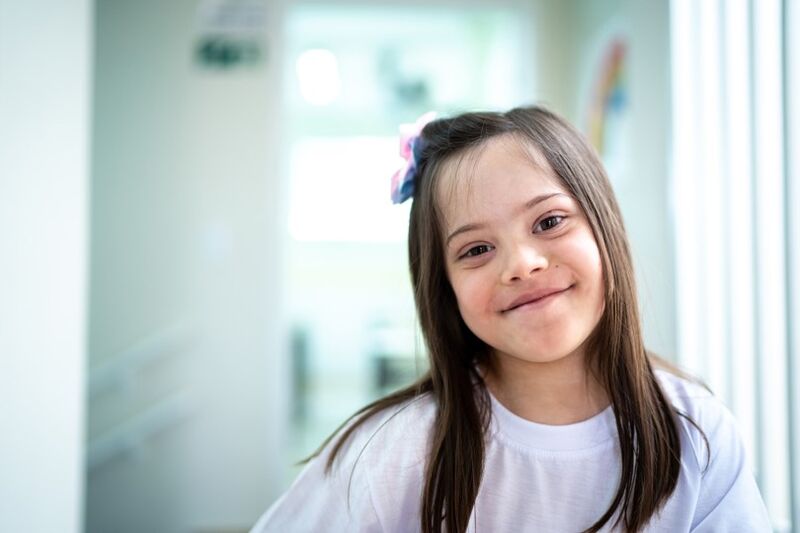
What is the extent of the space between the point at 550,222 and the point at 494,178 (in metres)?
0.10

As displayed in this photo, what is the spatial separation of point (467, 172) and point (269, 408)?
2184mm

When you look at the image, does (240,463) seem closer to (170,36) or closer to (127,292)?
(127,292)

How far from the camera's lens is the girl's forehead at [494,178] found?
0.83m

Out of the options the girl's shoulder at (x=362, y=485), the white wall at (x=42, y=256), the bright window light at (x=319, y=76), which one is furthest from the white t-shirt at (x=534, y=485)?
the bright window light at (x=319, y=76)

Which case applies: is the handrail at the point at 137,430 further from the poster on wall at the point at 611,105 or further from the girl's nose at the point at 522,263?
the girl's nose at the point at 522,263

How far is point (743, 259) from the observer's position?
1428 mm

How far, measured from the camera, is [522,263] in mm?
797

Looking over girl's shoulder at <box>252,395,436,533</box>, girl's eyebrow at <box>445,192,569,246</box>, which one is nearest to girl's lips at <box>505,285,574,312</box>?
girl's eyebrow at <box>445,192,569,246</box>

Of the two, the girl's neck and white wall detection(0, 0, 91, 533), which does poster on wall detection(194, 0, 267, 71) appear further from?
the girl's neck

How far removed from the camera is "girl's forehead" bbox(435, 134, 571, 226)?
833mm

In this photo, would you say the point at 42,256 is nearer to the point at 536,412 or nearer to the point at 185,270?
the point at 536,412

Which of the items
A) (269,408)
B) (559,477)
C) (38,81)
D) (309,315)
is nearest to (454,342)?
(559,477)

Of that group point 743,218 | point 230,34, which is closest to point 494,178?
point 743,218

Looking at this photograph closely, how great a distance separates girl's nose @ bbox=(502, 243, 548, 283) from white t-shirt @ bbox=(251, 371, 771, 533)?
0.72 ft
